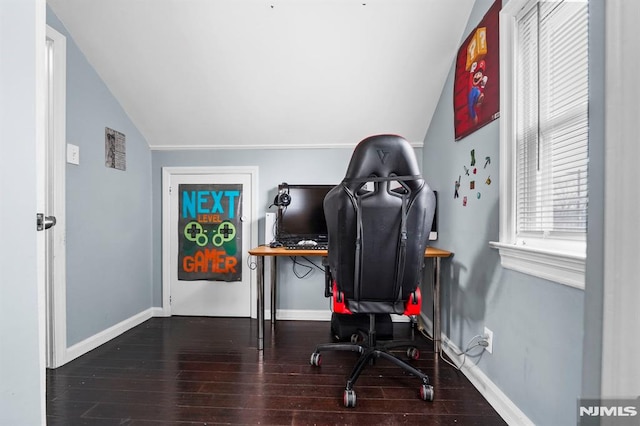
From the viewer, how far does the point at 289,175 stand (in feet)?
8.63

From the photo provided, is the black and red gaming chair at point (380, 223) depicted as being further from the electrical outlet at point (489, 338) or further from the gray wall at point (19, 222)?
the gray wall at point (19, 222)

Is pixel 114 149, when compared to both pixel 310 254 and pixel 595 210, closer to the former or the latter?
pixel 310 254

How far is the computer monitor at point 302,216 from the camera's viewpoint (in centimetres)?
243

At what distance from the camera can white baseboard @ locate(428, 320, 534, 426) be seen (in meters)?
1.22

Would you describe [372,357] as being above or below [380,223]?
below

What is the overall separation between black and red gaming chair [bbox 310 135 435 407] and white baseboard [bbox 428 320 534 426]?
0.32 metres

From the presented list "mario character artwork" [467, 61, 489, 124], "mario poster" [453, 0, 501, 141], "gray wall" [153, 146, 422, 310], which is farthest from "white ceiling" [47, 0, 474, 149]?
"mario character artwork" [467, 61, 489, 124]

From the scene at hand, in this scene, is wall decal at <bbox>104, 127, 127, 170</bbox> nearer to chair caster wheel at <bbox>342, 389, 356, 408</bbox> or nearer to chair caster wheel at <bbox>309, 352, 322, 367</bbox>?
chair caster wheel at <bbox>309, 352, 322, 367</bbox>

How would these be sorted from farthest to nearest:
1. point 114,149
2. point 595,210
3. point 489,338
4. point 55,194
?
point 114,149
point 55,194
point 489,338
point 595,210

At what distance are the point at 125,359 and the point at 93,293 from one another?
0.58 meters

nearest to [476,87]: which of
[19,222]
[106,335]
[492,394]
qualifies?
[492,394]

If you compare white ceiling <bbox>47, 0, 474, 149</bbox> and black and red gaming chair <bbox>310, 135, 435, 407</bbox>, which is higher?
white ceiling <bbox>47, 0, 474, 149</bbox>

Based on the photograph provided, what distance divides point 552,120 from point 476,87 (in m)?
0.59

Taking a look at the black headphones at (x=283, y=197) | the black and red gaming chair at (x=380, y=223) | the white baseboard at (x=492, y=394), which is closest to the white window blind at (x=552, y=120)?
the black and red gaming chair at (x=380, y=223)
